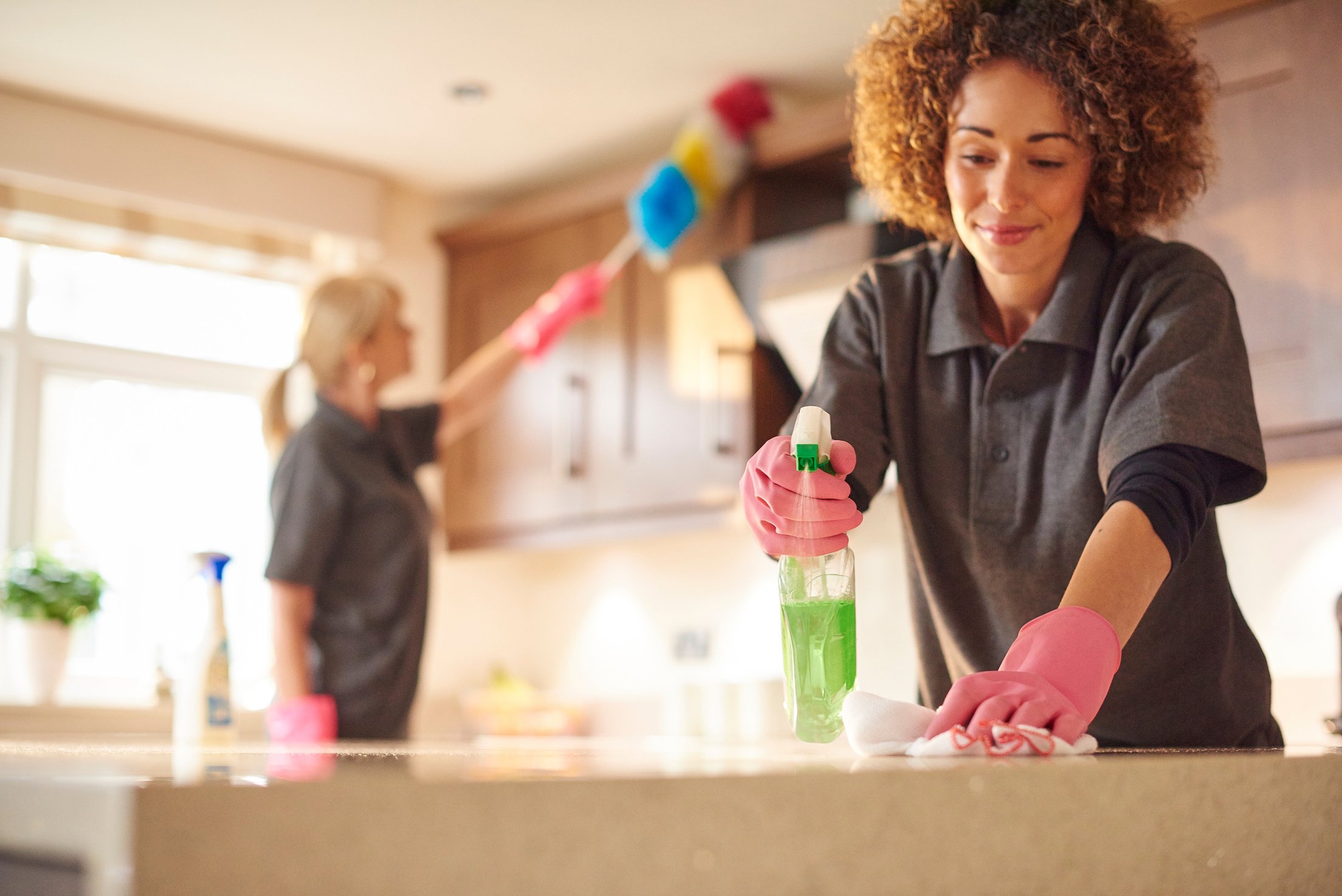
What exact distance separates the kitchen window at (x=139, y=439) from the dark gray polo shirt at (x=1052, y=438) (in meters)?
2.42

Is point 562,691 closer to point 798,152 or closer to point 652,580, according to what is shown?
point 652,580

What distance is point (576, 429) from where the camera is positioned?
3.33 meters

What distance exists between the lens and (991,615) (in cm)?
104

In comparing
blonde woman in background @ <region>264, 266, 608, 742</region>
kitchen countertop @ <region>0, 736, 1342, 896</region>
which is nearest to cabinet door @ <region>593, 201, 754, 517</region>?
blonde woman in background @ <region>264, 266, 608, 742</region>

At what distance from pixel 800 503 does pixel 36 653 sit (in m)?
2.53

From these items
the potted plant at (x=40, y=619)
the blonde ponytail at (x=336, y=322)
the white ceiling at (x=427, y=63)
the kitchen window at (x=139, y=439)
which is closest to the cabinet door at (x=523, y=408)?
the white ceiling at (x=427, y=63)

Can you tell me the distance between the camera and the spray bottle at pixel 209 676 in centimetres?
183

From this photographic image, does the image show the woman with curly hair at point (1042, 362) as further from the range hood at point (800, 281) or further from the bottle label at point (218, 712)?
the range hood at point (800, 281)

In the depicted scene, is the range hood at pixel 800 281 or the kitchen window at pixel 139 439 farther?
the kitchen window at pixel 139 439

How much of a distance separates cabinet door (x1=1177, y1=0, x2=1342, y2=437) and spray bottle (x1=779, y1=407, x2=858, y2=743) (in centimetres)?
151

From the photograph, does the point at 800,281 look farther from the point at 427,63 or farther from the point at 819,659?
the point at 819,659

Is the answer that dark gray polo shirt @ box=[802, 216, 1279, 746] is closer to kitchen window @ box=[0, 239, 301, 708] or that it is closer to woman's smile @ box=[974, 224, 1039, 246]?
woman's smile @ box=[974, 224, 1039, 246]

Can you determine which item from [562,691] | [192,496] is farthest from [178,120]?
[562,691]

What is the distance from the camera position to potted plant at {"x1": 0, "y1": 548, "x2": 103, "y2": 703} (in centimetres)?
283
